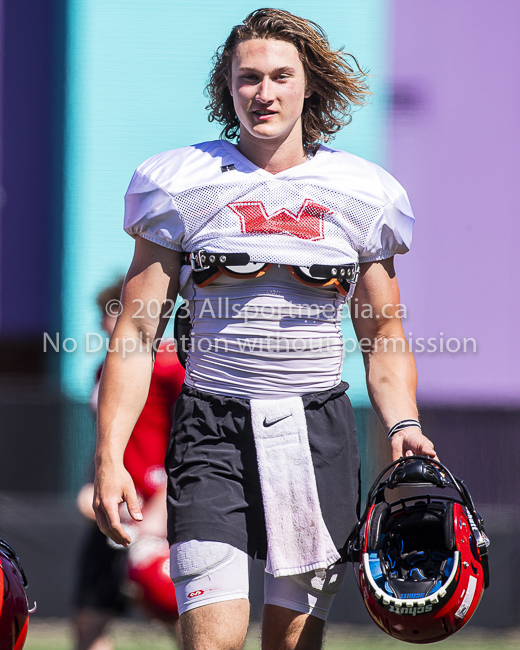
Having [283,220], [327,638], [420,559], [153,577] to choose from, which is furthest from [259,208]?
[327,638]

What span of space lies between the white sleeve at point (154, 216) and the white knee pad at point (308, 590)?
2.80 feet

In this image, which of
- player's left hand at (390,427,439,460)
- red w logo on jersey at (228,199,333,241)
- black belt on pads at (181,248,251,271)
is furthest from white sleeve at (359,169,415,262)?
player's left hand at (390,427,439,460)

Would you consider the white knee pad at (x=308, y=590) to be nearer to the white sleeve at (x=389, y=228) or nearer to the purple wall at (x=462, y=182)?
the white sleeve at (x=389, y=228)

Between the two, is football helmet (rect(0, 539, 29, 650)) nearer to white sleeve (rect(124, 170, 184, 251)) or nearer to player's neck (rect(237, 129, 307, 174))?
white sleeve (rect(124, 170, 184, 251))

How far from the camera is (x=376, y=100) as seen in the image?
10.5ft

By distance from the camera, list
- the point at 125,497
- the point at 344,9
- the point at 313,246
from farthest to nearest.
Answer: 1. the point at 344,9
2. the point at 313,246
3. the point at 125,497

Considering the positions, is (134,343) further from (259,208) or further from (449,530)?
(449,530)

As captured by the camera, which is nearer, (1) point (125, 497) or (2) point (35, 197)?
(1) point (125, 497)

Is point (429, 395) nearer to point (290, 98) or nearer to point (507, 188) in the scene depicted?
point (507, 188)

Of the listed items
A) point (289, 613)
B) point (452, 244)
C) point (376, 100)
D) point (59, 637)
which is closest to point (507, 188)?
point (452, 244)

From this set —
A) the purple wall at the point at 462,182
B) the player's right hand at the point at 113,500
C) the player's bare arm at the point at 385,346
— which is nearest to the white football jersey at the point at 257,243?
the player's bare arm at the point at 385,346

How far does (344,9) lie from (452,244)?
1.04 m

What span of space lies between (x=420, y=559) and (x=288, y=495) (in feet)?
1.08

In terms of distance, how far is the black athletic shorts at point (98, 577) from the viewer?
316 centimetres
